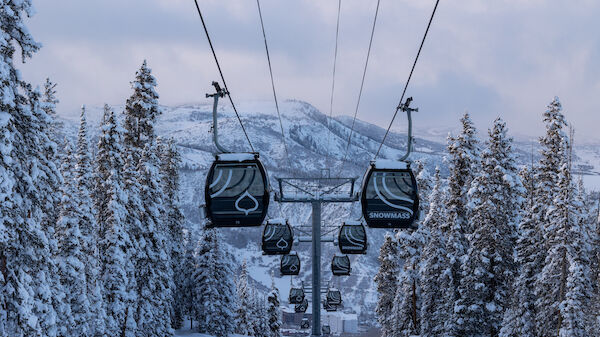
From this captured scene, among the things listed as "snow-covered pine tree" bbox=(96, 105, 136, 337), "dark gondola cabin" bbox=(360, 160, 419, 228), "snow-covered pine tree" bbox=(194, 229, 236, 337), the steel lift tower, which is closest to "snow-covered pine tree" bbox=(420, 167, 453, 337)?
the steel lift tower

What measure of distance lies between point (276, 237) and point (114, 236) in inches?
322

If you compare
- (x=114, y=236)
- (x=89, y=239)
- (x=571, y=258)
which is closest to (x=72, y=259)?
(x=89, y=239)

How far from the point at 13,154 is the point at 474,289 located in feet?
77.5

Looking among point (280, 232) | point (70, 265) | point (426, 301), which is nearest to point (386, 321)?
point (426, 301)

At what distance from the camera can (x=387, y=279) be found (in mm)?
41875

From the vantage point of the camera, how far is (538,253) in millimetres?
30188

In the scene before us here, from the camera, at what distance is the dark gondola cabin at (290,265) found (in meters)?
32.2

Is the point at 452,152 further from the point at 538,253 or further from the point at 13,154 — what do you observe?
the point at 13,154

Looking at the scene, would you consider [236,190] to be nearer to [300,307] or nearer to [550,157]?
[550,157]

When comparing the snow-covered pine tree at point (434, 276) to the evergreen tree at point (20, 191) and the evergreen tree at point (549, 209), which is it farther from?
the evergreen tree at point (20, 191)

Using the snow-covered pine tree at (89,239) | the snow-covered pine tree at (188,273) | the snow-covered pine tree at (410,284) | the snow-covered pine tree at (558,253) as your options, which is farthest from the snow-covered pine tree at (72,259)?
the snow-covered pine tree at (188,273)

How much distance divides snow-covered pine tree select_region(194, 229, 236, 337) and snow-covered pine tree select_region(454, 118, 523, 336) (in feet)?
81.9

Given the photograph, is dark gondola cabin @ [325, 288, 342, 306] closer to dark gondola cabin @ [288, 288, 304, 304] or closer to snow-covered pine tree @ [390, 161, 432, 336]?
dark gondola cabin @ [288, 288, 304, 304]

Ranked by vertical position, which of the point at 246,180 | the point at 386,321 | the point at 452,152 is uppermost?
the point at 452,152
